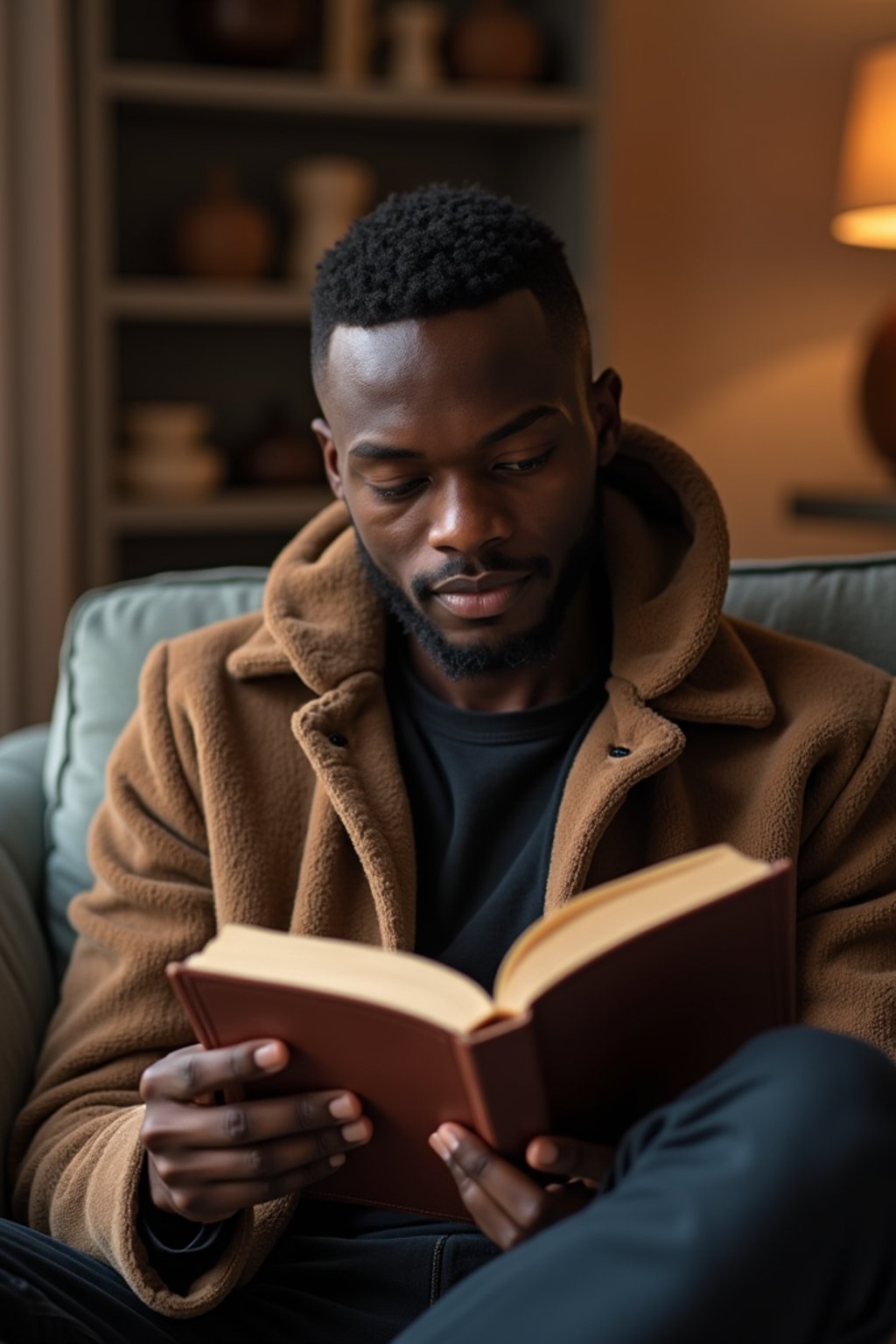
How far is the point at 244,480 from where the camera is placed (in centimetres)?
300

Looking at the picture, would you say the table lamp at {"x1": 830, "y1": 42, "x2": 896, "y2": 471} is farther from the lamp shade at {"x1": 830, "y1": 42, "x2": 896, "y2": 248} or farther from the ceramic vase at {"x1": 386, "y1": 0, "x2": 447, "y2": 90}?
the ceramic vase at {"x1": 386, "y1": 0, "x2": 447, "y2": 90}

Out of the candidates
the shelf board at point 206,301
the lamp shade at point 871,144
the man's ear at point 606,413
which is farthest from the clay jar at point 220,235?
the man's ear at point 606,413

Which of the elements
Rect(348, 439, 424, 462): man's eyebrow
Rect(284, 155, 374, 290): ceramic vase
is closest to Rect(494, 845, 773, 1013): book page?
Rect(348, 439, 424, 462): man's eyebrow

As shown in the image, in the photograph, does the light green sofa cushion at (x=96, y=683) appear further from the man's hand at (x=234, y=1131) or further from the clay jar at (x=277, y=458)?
the clay jar at (x=277, y=458)

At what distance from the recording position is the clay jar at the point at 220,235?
9.30 feet

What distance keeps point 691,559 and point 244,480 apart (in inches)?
72.0

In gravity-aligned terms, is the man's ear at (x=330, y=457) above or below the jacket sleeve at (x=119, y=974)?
above

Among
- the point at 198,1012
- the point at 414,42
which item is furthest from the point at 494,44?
the point at 198,1012

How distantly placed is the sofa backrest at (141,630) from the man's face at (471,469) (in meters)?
0.33

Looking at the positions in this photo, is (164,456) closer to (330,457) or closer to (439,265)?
(330,457)

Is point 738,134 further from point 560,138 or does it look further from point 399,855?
point 399,855

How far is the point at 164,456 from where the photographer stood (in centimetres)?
283

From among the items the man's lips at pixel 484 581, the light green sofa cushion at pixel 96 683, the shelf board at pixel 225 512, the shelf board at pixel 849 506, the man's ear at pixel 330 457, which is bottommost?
the shelf board at pixel 225 512

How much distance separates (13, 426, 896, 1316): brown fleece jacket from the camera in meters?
1.18
